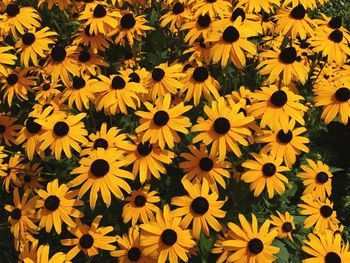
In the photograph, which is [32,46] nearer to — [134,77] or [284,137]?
[134,77]

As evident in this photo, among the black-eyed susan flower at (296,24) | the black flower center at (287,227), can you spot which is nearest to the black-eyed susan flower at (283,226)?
the black flower center at (287,227)

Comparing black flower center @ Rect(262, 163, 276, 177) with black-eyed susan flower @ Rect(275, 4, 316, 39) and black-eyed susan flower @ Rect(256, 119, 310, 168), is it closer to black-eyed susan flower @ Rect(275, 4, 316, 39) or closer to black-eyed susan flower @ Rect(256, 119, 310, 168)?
black-eyed susan flower @ Rect(256, 119, 310, 168)

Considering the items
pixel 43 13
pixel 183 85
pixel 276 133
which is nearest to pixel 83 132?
pixel 183 85

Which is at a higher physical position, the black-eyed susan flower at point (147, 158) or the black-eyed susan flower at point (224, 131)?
the black-eyed susan flower at point (224, 131)

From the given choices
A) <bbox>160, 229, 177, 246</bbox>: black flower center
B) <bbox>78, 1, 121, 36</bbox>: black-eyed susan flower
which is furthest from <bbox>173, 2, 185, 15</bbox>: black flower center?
<bbox>160, 229, 177, 246</bbox>: black flower center

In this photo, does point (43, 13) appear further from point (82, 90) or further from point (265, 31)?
point (265, 31)

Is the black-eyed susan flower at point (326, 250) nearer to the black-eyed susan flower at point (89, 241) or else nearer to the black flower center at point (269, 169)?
the black flower center at point (269, 169)

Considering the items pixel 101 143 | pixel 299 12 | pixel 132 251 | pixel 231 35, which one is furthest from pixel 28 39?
pixel 299 12
